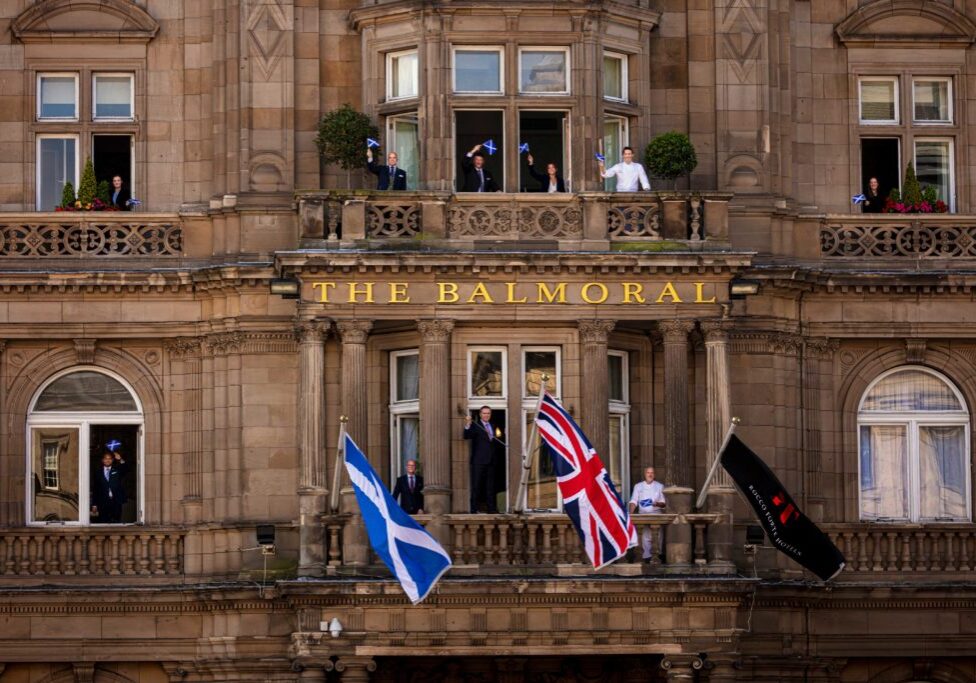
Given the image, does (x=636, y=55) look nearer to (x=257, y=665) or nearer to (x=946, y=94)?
(x=946, y=94)

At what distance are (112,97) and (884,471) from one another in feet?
48.7

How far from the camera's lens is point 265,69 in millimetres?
57594

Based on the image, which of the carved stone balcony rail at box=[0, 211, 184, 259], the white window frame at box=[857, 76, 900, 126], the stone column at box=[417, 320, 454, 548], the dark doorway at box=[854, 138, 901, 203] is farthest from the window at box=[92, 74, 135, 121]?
the dark doorway at box=[854, 138, 901, 203]

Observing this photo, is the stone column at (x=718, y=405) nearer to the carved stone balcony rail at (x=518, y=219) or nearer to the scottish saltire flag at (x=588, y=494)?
the carved stone balcony rail at (x=518, y=219)

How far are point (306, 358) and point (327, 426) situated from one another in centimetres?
136

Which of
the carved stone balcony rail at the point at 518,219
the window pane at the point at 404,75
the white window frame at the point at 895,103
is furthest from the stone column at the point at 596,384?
the white window frame at the point at 895,103

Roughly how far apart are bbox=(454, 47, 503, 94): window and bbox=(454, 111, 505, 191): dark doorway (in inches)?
16.7

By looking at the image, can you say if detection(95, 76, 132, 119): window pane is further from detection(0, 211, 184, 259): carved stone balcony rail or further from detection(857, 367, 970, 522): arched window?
detection(857, 367, 970, 522): arched window

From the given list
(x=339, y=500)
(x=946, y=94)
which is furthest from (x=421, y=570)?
(x=946, y=94)

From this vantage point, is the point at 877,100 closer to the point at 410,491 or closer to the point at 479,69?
the point at 479,69

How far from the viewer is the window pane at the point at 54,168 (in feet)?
193

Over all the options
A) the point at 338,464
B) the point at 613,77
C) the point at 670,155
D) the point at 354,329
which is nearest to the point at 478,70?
the point at 613,77

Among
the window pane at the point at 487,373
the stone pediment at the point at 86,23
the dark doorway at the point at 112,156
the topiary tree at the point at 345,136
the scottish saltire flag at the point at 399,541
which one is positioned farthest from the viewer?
the dark doorway at the point at 112,156

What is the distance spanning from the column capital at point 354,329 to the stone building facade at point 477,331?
4 centimetres
